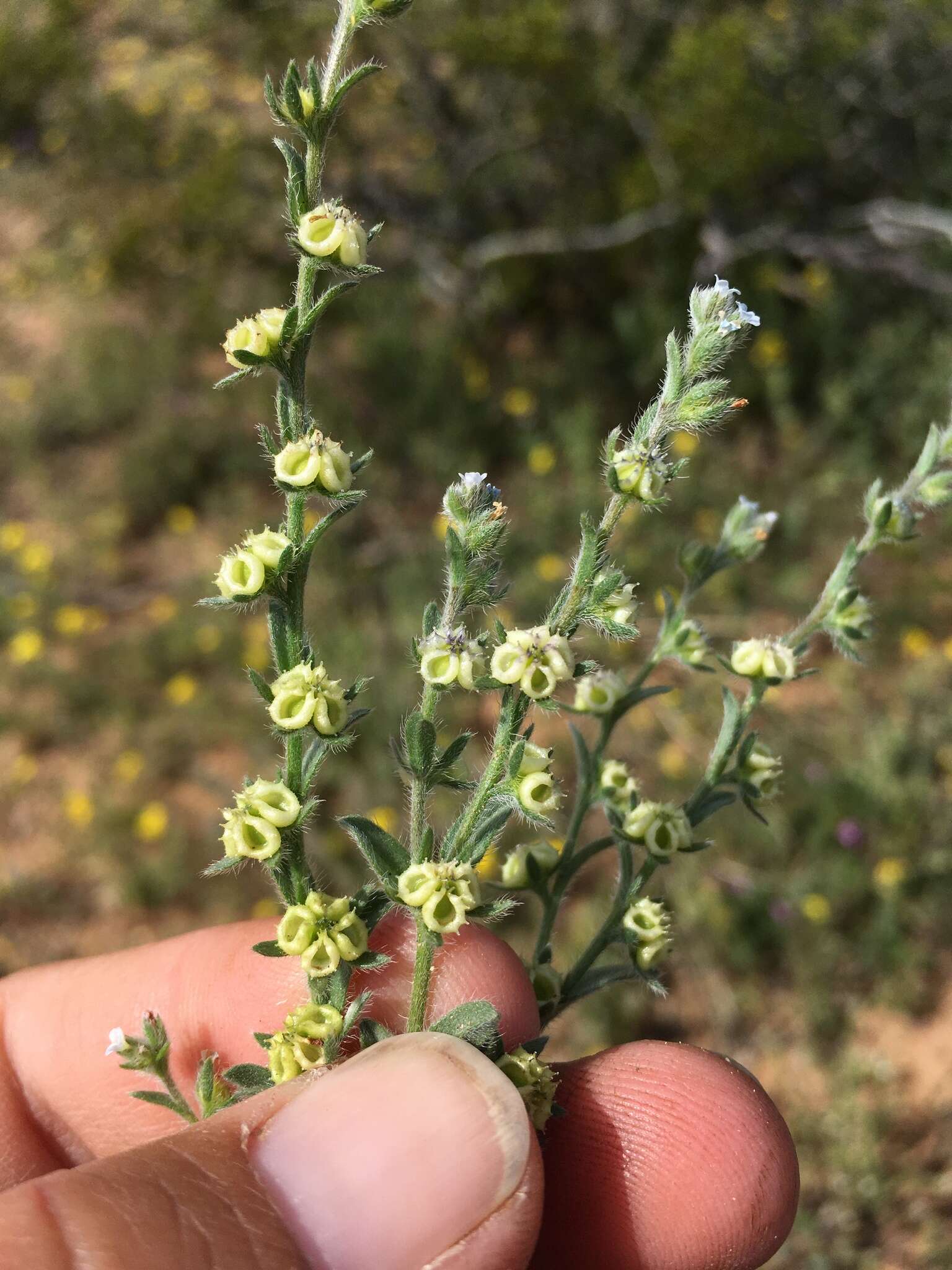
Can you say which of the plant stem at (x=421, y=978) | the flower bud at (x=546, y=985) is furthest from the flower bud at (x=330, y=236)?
the flower bud at (x=546, y=985)

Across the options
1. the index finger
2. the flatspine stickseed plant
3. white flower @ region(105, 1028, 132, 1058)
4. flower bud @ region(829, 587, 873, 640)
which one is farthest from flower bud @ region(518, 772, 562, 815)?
Answer: the index finger

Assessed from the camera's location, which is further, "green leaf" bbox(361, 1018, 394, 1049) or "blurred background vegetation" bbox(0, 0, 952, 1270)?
"blurred background vegetation" bbox(0, 0, 952, 1270)

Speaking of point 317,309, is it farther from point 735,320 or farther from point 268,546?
point 735,320

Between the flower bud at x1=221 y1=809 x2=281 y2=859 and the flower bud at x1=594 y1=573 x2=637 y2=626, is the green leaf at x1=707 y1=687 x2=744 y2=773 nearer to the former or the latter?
the flower bud at x1=594 y1=573 x2=637 y2=626

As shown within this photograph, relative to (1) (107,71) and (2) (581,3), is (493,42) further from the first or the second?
(1) (107,71)

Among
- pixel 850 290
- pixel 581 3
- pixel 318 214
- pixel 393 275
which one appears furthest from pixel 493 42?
pixel 318 214

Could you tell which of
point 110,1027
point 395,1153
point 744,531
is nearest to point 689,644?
point 744,531

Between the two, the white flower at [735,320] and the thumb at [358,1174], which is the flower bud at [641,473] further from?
the thumb at [358,1174]
